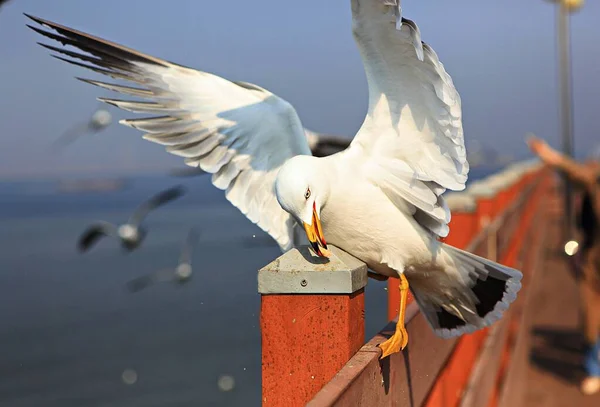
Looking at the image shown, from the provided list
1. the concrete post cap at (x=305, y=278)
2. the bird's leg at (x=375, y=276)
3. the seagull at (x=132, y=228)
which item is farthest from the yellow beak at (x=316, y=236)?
the seagull at (x=132, y=228)

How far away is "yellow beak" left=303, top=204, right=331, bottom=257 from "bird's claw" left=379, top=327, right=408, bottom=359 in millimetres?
357

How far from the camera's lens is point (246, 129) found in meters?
4.51

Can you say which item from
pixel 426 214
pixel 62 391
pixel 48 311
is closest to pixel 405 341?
pixel 426 214

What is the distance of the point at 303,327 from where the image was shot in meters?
2.67

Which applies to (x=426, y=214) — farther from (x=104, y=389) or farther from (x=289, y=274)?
(x=104, y=389)

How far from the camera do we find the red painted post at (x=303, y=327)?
104 inches

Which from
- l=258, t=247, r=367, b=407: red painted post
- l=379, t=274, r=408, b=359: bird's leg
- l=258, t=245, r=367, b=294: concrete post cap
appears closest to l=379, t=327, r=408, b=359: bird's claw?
l=379, t=274, r=408, b=359: bird's leg

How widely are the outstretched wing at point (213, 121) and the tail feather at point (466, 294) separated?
Answer: 0.81m

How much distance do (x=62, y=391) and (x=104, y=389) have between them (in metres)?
0.75

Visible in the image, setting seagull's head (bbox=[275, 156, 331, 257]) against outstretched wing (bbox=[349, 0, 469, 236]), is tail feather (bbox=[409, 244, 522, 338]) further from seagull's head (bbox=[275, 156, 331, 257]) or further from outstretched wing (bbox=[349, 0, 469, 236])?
seagull's head (bbox=[275, 156, 331, 257])

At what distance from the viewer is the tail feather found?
411cm

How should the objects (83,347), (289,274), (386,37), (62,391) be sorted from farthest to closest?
(83,347) → (62,391) → (386,37) → (289,274)

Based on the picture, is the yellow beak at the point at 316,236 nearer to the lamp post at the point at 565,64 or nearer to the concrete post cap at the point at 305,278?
the concrete post cap at the point at 305,278

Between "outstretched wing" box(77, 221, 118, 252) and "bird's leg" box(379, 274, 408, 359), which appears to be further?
"outstretched wing" box(77, 221, 118, 252)
